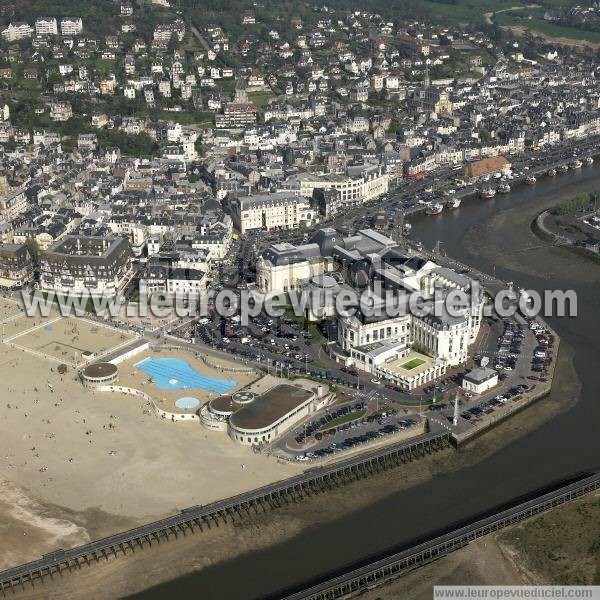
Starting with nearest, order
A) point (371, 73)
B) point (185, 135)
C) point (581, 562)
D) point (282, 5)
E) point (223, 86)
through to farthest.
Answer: point (581, 562) → point (185, 135) → point (223, 86) → point (371, 73) → point (282, 5)

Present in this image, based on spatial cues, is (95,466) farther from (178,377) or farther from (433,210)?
(433,210)

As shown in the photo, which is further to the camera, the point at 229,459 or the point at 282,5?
the point at 282,5

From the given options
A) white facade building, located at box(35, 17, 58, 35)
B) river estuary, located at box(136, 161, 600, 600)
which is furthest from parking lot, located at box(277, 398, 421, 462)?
white facade building, located at box(35, 17, 58, 35)

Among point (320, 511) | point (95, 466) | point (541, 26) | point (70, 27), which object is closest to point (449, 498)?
point (320, 511)

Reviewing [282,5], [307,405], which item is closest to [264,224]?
[307,405]

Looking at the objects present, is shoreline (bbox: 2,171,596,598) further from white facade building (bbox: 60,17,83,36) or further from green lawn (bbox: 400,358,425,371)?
white facade building (bbox: 60,17,83,36)

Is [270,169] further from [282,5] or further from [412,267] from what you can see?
[282,5]
